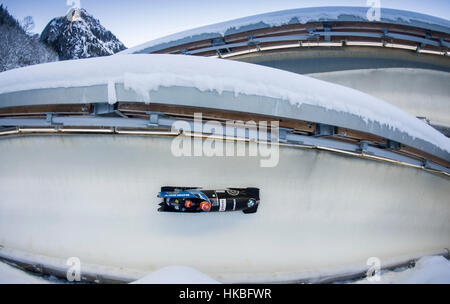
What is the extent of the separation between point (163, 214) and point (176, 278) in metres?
0.91

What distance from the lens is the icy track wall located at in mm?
2893

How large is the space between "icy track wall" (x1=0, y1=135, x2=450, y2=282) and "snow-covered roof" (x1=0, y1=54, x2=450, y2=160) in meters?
0.84

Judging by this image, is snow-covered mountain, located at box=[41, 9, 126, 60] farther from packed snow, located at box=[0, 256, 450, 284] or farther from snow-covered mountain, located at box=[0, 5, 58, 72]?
packed snow, located at box=[0, 256, 450, 284]

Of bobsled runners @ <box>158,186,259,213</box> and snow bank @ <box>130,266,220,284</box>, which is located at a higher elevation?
bobsled runners @ <box>158,186,259,213</box>

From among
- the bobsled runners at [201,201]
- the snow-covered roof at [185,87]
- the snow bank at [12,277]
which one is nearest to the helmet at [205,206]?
the bobsled runners at [201,201]

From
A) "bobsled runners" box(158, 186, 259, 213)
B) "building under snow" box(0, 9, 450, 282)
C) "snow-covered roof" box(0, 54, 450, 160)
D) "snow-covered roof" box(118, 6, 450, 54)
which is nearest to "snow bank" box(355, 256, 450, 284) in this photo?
"building under snow" box(0, 9, 450, 282)

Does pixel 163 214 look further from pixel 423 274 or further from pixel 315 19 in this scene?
pixel 315 19

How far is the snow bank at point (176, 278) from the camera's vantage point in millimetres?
2201

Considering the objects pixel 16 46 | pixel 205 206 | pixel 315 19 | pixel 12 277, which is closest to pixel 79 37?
pixel 16 46

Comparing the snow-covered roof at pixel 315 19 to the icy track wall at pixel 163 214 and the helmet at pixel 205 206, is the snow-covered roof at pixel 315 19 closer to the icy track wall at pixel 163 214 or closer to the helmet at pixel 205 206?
the icy track wall at pixel 163 214

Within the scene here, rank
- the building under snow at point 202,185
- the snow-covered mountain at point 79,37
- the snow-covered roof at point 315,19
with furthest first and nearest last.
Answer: the snow-covered mountain at point 79,37 → the snow-covered roof at point 315,19 → the building under snow at point 202,185

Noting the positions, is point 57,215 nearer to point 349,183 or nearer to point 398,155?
point 349,183

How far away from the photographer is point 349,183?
3.19m

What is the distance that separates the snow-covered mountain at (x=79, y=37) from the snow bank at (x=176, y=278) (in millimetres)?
16671
